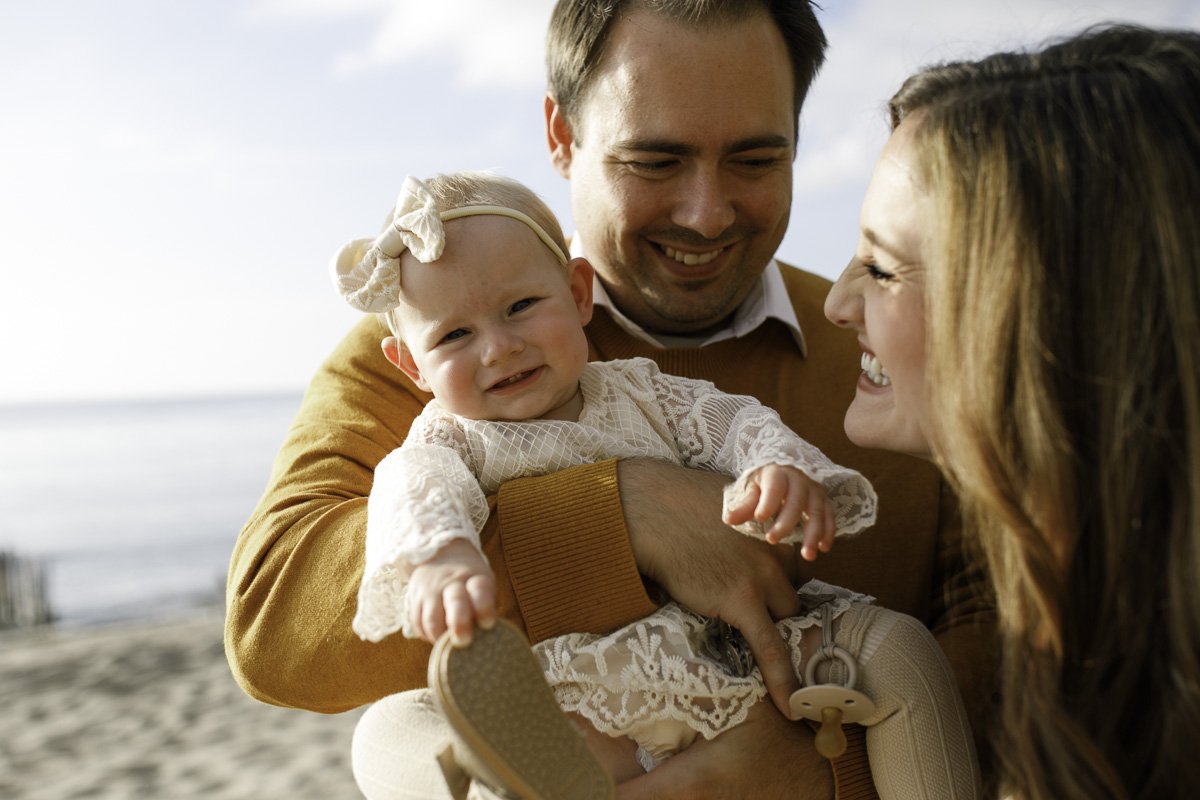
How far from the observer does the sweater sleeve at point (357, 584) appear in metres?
2.07

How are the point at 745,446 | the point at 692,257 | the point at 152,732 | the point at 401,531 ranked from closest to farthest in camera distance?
the point at 401,531 < the point at 745,446 < the point at 692,257 < the point at 152,732

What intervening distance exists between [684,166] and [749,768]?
1.84 m

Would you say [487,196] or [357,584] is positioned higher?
[487,196]

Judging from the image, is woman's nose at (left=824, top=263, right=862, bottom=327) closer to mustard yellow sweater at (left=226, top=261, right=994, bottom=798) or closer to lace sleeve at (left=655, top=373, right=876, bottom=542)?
lace sleeve at (left=655, top=373, right=876, bottom=542)

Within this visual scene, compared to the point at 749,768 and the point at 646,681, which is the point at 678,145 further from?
the point at 749,768

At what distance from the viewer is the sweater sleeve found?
2074mm

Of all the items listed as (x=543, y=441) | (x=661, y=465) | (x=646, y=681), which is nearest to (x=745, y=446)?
(x=661, y=465)

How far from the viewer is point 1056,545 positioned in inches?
63.6

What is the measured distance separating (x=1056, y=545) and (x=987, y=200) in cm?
56

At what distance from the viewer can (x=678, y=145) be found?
3049 mm

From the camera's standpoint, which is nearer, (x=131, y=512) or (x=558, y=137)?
(x=558, y=137)

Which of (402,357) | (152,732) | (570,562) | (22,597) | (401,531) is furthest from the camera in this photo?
(22,597)

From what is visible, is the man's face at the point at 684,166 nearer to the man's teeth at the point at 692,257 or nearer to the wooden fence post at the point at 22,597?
the man's teeth at the point at 692,257

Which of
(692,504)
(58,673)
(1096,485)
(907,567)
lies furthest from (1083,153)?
(58,673)
